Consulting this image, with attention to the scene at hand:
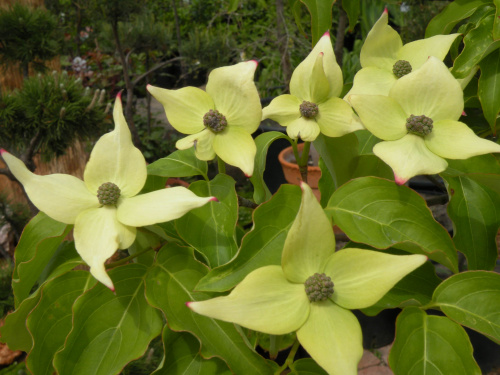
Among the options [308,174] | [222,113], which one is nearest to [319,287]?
[222,113]

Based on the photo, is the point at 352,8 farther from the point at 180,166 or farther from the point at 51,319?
the point at 51,319

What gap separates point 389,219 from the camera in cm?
48

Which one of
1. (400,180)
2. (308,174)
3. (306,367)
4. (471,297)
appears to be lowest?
(308,174)

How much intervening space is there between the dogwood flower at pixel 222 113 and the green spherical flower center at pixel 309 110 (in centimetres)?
6

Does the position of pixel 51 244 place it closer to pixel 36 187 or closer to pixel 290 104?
pixel 36 187

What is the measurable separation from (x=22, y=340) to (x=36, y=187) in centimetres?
24

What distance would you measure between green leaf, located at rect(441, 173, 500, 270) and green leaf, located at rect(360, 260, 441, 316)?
0.07m

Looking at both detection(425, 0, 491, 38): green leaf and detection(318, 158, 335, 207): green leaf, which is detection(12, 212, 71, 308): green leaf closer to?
detection(318, 158, 335, 207): green leaf

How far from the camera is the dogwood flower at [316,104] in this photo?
20.3 inches

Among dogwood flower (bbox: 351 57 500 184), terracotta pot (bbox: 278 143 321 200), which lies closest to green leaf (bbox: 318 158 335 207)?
dogwood flower (bbox: 351 57 500 184)

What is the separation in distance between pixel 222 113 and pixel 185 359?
0.94 feet

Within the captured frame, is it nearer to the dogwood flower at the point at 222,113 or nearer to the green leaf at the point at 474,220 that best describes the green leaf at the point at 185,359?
the dogwood flower at the point at 222,113

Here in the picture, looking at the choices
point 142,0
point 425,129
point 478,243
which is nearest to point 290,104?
point 425,129

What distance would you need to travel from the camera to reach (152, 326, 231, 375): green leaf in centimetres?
50
